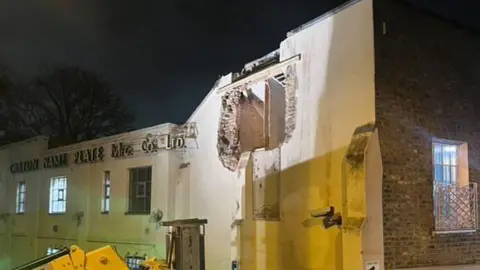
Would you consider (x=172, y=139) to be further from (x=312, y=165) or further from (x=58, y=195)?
(x=58, y=195)

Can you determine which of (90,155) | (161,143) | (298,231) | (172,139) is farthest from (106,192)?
(298,231)

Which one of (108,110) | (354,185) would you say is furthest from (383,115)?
(108,110)

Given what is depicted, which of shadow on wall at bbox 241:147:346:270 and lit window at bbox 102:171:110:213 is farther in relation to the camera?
lit window at bbox 102:171:110:213

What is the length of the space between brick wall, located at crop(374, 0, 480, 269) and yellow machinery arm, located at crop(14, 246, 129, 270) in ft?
18.3

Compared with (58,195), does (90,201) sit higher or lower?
lower

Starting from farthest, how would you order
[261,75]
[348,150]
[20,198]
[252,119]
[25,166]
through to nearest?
1. [20,198]
2. [25,166]
3. [252,119]
4. [261,75]
5. [348,150]

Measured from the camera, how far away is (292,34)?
15.1 meters

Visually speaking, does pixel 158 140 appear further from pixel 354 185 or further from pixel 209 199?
pixel 354 185

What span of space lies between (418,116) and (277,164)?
389 centimetres

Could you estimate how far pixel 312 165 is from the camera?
14086 millimetres

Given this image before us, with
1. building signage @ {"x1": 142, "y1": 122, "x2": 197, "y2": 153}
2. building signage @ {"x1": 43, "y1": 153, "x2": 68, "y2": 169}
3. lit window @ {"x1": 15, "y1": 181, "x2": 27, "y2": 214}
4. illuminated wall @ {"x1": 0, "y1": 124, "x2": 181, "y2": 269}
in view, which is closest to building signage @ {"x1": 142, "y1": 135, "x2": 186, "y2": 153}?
building signage @ {"x1": 142, "y1": 122, "x2": 197, "y2": 153}

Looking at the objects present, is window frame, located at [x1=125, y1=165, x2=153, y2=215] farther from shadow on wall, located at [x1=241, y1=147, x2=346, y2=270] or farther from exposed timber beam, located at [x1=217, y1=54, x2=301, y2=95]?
shadow on wall, located at [x1=241, y1=147, x2=346, y2=270]

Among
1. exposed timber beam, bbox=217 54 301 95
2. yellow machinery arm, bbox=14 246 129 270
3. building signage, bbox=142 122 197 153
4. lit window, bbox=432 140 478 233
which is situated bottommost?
yellow machinery arm, bbox=14 246 129 270

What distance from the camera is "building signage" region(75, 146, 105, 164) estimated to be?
77.0ft
